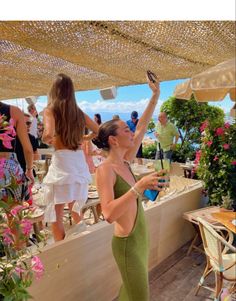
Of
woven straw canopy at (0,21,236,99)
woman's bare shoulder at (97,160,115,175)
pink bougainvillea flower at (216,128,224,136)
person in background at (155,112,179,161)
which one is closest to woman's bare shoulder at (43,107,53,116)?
woven straw canopy at (0,21,236,99)

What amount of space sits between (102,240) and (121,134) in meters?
0.98

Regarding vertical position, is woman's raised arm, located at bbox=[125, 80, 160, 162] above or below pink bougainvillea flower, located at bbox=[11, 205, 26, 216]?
above

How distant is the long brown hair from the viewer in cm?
197

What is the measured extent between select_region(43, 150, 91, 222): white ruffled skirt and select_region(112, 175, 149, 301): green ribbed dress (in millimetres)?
813

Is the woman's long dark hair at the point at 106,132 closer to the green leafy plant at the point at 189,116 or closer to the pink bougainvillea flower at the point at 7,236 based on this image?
the pink bougainvillea flower at the point at 7,236

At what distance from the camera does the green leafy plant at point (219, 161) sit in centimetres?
302

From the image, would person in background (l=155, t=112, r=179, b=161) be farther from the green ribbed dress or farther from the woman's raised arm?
the green ribbed dress

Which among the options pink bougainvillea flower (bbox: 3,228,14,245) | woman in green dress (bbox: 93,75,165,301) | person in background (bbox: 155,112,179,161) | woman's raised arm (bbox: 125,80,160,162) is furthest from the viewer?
person in background (bbox: 155,112,179,161)

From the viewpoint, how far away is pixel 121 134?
1405mm

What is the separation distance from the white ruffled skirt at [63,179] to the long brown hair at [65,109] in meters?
0.14

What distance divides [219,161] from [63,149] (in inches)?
73.4

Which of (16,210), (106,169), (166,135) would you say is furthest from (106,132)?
A: (166,135)

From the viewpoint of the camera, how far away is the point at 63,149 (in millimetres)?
2061

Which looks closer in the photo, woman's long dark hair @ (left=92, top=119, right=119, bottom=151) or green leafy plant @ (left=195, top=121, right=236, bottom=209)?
woman's long dark hair @ (left=92, top=119, right=119, bottom=151)
